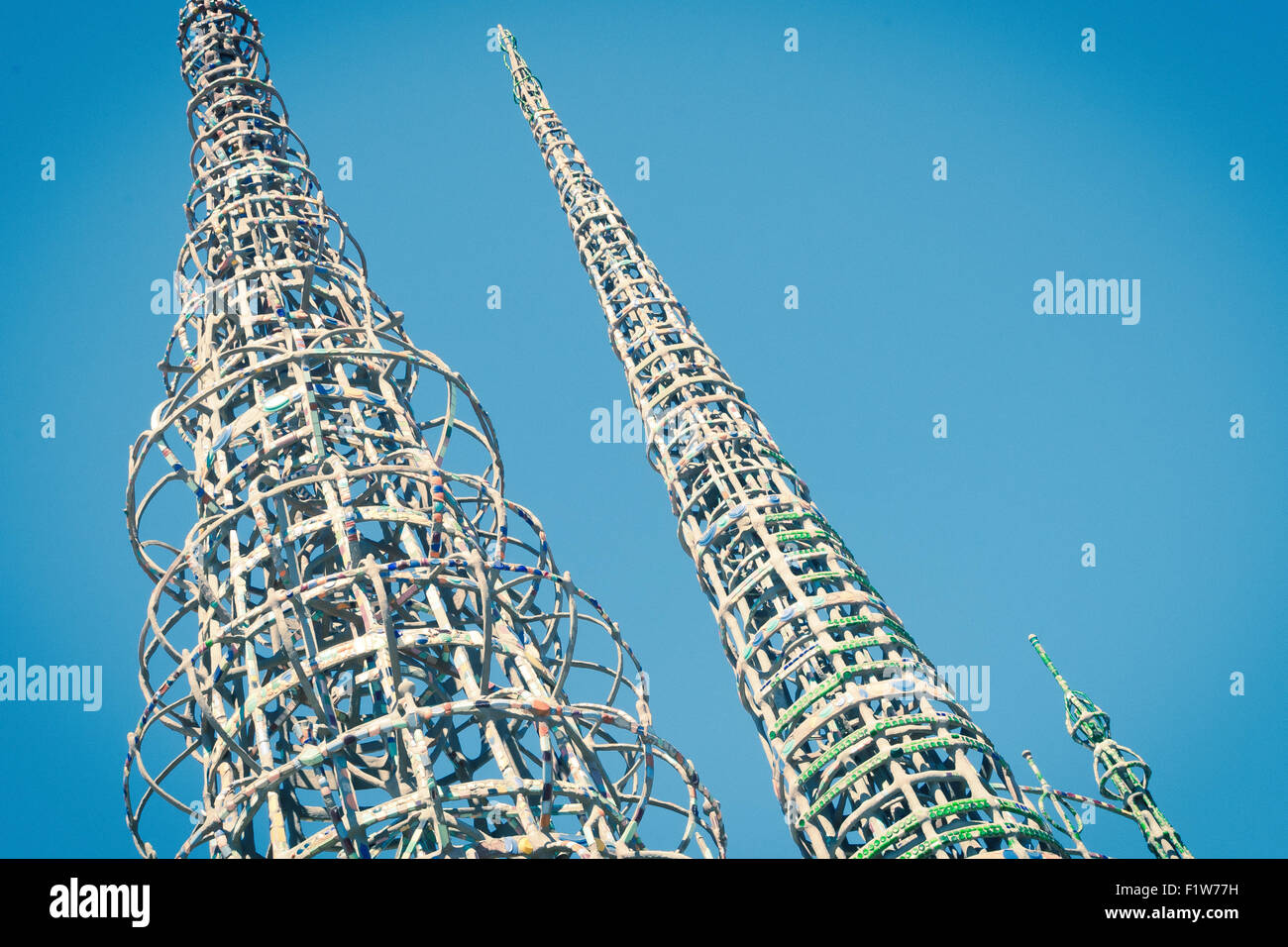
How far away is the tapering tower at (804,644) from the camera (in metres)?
35.9

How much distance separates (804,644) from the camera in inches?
1679

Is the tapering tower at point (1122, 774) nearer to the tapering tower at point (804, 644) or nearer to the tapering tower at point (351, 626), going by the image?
the tapering tower at point (804, 644)

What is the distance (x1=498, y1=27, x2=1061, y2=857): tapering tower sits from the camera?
35938 mm

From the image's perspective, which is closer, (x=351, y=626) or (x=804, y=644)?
(x=351, y=626)

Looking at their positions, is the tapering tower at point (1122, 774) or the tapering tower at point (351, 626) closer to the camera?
the tapering tower at point (351, 626)

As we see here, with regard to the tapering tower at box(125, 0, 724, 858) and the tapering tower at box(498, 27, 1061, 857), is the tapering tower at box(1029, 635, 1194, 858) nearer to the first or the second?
the tapering tower at box(498, 27, 1061, 857)

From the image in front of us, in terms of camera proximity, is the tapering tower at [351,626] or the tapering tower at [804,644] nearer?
the tapering tower at [351,626]

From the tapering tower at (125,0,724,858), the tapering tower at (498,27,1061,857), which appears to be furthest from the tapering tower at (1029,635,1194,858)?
the tapering tower at (125,0,724,858)

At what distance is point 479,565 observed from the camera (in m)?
A: 20.1

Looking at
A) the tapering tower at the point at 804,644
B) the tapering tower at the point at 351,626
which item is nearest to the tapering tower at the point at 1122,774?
the tapering tower at the point at 804,644

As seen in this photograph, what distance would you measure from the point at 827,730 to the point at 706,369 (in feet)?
62.6

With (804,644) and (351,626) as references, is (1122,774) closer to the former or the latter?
(804,644)

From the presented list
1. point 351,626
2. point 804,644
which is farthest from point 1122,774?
point 351,626
